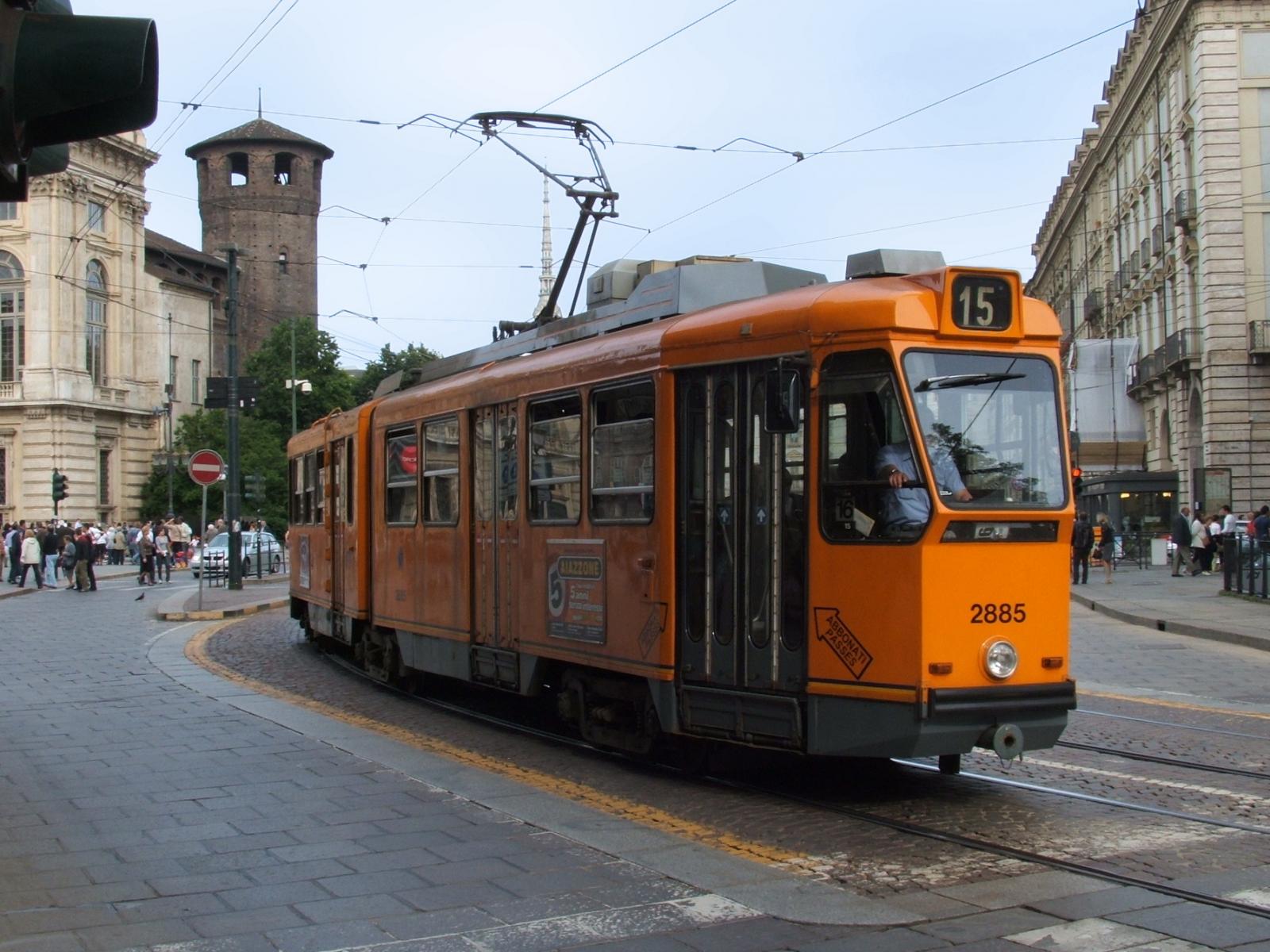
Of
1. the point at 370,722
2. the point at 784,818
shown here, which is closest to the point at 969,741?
the point at 784,818

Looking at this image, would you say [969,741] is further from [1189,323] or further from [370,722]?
[1189,323]

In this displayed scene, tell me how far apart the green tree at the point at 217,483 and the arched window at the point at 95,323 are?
493 centimetres

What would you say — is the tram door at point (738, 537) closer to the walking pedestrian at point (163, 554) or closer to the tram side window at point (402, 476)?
the tram side window at point (402, 476)

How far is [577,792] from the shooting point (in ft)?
26.6

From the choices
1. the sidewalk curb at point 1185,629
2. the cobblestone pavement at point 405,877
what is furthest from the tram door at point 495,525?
the sidewalk curb at point 1185,629

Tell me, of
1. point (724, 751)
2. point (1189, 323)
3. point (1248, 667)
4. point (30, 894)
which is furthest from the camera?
point (1189, 323)

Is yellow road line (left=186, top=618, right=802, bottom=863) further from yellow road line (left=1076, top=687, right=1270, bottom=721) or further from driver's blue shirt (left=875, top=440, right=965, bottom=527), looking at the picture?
yellow road line (left=1076, top=687, right=1270, bottom=721)

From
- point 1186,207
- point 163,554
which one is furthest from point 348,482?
point 1186,207

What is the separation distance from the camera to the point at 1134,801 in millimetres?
7824

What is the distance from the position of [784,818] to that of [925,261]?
3.15 meters

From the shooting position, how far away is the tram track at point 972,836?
588 centimetres

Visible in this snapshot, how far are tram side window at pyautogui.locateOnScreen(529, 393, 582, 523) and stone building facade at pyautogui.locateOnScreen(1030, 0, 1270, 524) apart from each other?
29.8 m

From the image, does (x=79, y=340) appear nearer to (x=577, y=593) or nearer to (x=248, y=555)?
(x=248, y=555)

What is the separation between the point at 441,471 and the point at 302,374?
69409 millimetres
